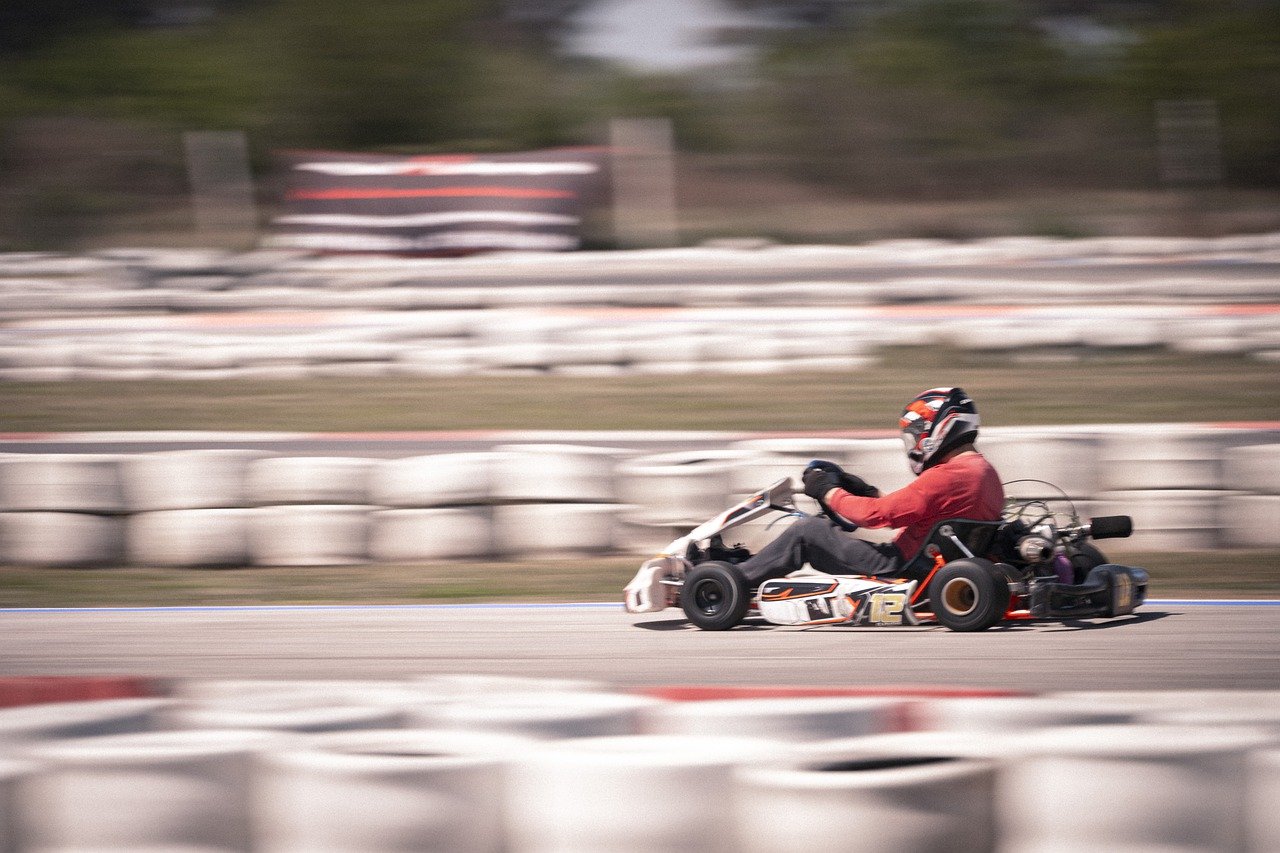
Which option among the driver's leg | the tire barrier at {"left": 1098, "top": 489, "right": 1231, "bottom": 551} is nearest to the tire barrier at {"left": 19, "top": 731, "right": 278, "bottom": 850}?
the driver's leg

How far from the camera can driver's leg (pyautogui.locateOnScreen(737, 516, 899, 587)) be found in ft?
19.3

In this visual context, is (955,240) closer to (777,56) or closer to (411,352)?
(411,352)

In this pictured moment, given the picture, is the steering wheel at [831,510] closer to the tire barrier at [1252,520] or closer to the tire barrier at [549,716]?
the tire barrier at [549,716]

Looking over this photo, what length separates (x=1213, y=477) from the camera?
24.8ft

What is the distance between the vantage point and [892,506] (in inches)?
227

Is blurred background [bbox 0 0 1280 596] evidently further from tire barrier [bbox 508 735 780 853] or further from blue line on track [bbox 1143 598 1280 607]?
tire barrier [bbox 508 735 780 853]


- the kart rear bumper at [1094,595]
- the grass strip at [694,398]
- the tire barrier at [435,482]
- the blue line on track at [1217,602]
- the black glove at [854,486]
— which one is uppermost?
the grass strip at [694,398]

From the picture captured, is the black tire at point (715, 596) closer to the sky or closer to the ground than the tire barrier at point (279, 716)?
closer to the sky

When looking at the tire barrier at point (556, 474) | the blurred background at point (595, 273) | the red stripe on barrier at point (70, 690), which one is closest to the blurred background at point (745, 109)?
the blurred background at point (595, 273)

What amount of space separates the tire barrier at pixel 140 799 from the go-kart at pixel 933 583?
2.56 meters

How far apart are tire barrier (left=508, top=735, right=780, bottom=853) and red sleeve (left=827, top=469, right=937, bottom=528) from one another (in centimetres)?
241

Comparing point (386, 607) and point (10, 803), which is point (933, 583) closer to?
point (386, 607)

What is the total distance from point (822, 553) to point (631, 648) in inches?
31.3

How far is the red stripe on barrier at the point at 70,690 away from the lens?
4.66 m
